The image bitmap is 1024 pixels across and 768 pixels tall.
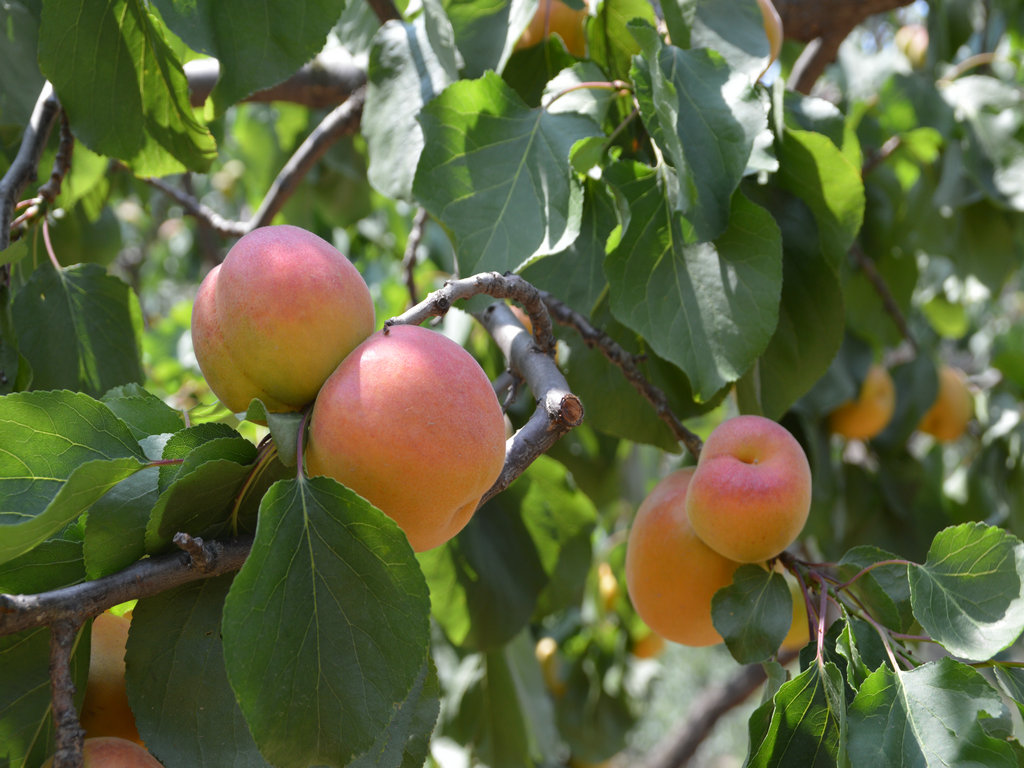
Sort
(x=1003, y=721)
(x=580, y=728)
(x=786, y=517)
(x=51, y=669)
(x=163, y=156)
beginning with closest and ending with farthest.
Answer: (x=51, y=669) → (x=1003, y=721) → (x=786, y=517) → (x=163, y=156) → (x=580, y=728)

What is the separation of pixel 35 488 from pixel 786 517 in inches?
26.2

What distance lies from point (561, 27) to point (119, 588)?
1.02 metres

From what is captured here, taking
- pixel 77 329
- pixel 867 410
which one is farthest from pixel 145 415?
pixel 867 410

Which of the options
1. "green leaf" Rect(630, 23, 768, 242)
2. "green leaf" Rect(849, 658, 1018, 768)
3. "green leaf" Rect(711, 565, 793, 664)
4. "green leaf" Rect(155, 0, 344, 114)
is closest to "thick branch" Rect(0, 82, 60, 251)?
"green leaf" Rect(155, 0, 344, 114)

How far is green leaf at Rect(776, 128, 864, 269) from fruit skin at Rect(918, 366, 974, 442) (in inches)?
44.0

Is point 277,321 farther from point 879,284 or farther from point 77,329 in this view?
point 879,284

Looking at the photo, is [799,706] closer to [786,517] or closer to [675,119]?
[786,517]

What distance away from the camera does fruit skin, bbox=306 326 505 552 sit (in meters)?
0.61

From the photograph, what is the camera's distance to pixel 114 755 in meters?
0.62

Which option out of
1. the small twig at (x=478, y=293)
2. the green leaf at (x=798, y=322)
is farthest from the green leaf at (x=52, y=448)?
the green leaf at (x=798, y=322)

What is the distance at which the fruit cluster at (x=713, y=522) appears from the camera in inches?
34.5

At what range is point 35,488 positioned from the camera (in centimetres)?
65

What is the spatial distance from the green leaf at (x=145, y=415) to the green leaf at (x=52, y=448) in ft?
0.15

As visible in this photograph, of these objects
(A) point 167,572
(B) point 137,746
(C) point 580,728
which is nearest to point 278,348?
(A) point 167,572
